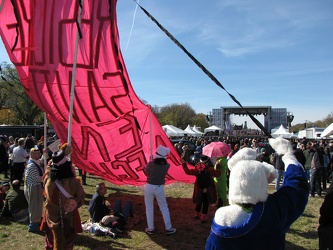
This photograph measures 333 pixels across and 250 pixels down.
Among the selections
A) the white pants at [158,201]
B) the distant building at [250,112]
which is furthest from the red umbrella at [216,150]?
the distant building at [250,112]

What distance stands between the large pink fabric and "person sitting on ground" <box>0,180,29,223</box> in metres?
1.52

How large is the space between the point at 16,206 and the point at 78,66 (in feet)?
11.6

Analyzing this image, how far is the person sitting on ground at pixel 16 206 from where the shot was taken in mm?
7000

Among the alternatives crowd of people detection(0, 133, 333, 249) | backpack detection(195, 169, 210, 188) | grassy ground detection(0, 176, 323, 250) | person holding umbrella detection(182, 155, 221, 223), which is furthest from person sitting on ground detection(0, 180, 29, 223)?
backpack detection(195, 169, 210, 188)

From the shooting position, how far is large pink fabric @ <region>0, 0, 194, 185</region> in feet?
18.1

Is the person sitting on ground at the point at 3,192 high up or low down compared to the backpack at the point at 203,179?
down

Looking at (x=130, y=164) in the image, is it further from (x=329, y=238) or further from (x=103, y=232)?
(x=329, y=238)

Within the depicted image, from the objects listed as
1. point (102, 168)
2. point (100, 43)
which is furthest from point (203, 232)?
point (100, 43)

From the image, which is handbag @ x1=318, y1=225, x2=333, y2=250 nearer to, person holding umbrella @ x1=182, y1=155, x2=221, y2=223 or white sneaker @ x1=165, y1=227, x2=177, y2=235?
white sneaker @ x1=165, y1=227, x2=177, y2=235

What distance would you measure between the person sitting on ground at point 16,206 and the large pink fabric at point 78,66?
152 centimetres

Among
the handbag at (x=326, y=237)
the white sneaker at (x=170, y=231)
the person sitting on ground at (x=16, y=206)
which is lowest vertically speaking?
the white sneaker at (x=170, y=231)

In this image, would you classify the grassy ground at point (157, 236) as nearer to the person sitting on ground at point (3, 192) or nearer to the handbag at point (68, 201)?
the person sitting on ground at point (3, 192)

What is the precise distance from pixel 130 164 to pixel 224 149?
7.60ft

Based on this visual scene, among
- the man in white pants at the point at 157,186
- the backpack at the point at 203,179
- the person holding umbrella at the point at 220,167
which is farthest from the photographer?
the person holding umbrella at the point at 220,167
